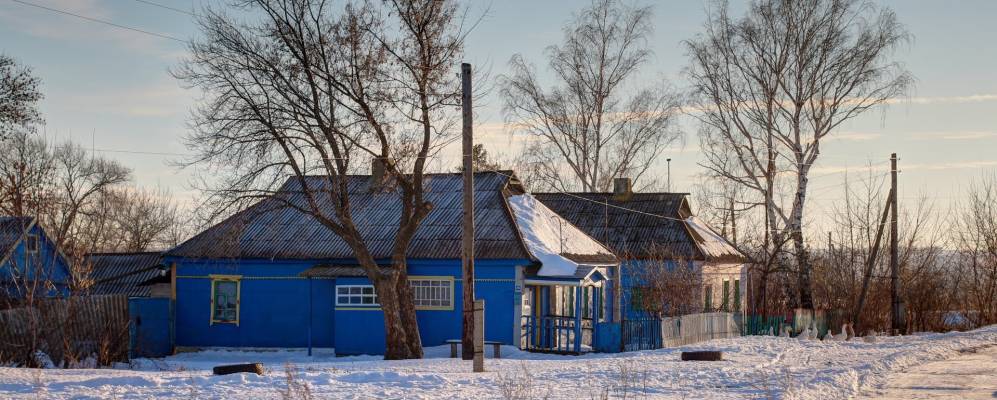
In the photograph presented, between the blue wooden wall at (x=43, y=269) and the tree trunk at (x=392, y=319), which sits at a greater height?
the blue wooden wall at (x=43, y=269)

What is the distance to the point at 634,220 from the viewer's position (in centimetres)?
4038

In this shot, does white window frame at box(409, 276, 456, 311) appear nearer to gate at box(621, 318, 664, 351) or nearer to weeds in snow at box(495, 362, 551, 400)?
gate at box(621, 318, 664, 351)

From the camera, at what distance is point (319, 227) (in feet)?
99.3

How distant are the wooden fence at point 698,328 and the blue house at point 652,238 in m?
3.36

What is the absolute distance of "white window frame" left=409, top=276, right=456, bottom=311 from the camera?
28391 millimetres

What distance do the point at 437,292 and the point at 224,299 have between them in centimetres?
558

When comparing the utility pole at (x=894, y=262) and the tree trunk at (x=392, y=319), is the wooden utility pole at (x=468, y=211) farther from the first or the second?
the utility pole at (x=894, y=262)

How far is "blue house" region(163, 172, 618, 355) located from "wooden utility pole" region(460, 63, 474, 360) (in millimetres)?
4983

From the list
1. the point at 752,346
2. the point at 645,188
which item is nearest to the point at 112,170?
the point at 645,188

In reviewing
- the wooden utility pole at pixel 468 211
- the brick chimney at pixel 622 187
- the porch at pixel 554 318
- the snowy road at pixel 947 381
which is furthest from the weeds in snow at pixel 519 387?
the brick chimney at pixel 622 187

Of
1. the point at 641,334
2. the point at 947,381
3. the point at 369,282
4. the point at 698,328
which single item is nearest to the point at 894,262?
the point at 698,328

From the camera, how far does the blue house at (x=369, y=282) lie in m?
27.8

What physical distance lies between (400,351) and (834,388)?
11.0 meters

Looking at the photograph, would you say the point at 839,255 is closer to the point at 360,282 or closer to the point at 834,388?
the point at 360,282
